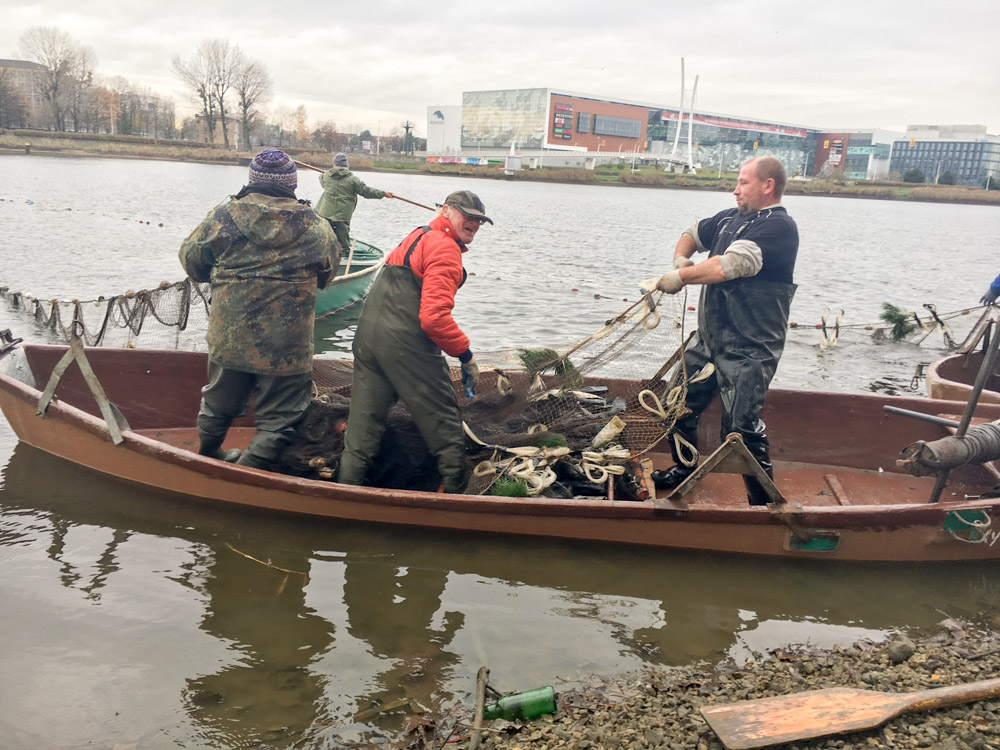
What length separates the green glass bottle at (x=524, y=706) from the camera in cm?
344

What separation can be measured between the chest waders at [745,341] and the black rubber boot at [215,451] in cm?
366

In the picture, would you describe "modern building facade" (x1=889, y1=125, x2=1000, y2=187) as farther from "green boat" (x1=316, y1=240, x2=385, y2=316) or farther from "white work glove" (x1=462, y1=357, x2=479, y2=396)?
"white work glove" (x1=462, y1=357, x2=479, y2=396)

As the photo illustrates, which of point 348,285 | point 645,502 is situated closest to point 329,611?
point 645,502

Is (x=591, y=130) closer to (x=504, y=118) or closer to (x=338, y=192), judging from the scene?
(x=504, y=118)

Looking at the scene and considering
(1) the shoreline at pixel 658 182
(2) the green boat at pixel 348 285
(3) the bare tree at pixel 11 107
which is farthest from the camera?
(3) the bare tree at pixel 11 107

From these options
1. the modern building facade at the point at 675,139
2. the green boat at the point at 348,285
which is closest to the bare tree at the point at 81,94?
the modern building facade at the point at 675,139

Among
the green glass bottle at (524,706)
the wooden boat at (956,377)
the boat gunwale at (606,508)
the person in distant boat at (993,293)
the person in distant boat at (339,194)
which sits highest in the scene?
the person in distant boat at (339,194)

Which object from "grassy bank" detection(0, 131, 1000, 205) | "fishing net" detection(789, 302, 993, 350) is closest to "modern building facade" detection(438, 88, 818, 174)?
"grassy bank" detection(0, 131, 1000, 205)

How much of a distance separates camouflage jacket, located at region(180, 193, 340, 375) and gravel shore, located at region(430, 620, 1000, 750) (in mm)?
2724

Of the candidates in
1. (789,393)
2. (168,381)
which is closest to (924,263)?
(789,393)

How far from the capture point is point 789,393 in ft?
21.2

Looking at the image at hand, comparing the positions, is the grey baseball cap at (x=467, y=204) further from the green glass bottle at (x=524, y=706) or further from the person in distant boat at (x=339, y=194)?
the person in distant boat at (x=339, y=194)

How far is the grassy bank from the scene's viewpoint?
7369 cm

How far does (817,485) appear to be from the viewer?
20.3ft
